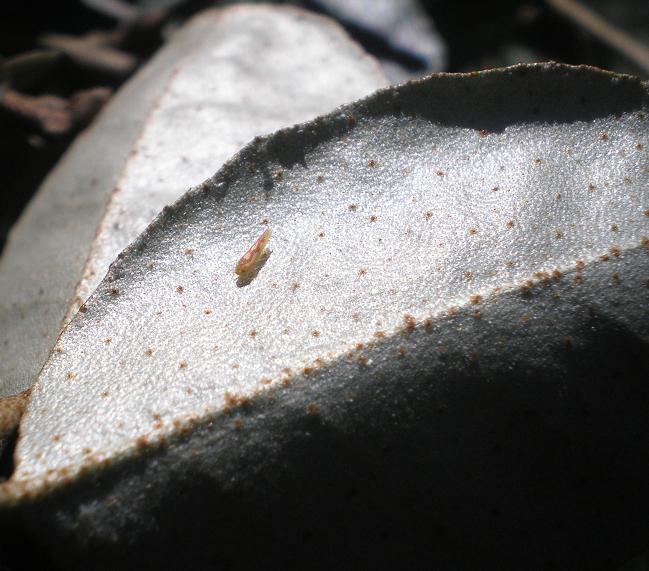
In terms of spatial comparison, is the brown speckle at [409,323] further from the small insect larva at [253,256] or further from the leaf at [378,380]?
the small insect larva at [253,256]

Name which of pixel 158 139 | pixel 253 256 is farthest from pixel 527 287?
pixel 158 139

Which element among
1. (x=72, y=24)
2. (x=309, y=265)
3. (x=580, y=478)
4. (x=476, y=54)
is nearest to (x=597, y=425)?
(x=580, y=478)

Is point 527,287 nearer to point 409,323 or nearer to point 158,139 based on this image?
point 409,323

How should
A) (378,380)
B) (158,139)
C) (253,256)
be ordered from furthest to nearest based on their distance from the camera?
(158,139) → (253,256) → (378,380)

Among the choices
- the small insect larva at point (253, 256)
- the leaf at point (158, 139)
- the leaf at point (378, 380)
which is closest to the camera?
the leaf at point (378, 380)

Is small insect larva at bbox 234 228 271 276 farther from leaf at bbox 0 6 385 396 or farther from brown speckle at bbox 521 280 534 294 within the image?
brown speckle at bbox 521 280 534 294

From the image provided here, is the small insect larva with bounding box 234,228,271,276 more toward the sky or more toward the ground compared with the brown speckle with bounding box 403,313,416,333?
more toward the ground

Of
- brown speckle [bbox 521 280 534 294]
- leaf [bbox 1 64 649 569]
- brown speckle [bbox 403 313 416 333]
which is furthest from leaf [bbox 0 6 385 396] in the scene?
brown speckle [bbox 521 280 534 294]

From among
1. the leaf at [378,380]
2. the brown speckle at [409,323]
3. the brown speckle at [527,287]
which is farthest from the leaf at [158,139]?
the brown speckle at [527,287]
